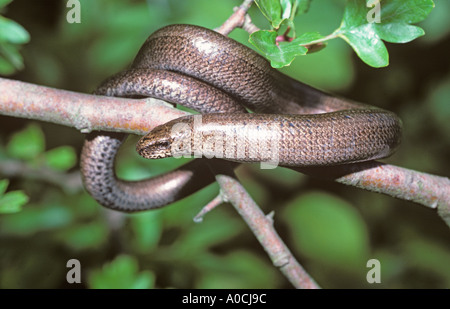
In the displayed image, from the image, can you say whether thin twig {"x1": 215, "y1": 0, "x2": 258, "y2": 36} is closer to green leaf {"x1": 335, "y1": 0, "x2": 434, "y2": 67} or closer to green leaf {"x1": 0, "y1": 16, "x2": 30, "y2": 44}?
green leaf {"x1": 335, "y1": 0, "x2": 434, "y2": 67}

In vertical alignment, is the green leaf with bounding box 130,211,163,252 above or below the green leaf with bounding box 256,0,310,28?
below

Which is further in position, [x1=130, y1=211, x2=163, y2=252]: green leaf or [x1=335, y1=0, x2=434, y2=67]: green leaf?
[x1=130, y1=211, x2=163, y2=252]: green leaf

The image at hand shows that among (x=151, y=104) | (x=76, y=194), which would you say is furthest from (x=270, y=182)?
(x=151, y=104)

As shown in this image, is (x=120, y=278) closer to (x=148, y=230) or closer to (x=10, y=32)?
(x=148, y=230)

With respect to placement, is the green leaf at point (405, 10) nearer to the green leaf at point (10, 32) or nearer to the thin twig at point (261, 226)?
the thin twig at point (261, 226)

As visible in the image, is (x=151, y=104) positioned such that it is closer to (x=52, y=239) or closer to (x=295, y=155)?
(x=295, y=155)

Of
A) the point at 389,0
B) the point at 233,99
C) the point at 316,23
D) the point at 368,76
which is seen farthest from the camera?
the point at 368,76

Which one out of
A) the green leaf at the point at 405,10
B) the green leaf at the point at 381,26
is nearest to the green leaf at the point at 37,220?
the green leaf at the point at 381,26

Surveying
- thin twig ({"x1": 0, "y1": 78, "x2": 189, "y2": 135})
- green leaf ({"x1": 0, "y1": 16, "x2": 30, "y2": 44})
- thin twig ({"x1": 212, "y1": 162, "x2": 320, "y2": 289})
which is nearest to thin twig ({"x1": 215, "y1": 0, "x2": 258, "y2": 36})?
thin twig ({"x1": 0, "y1": 78, "x2": 189, "y2": 135})
